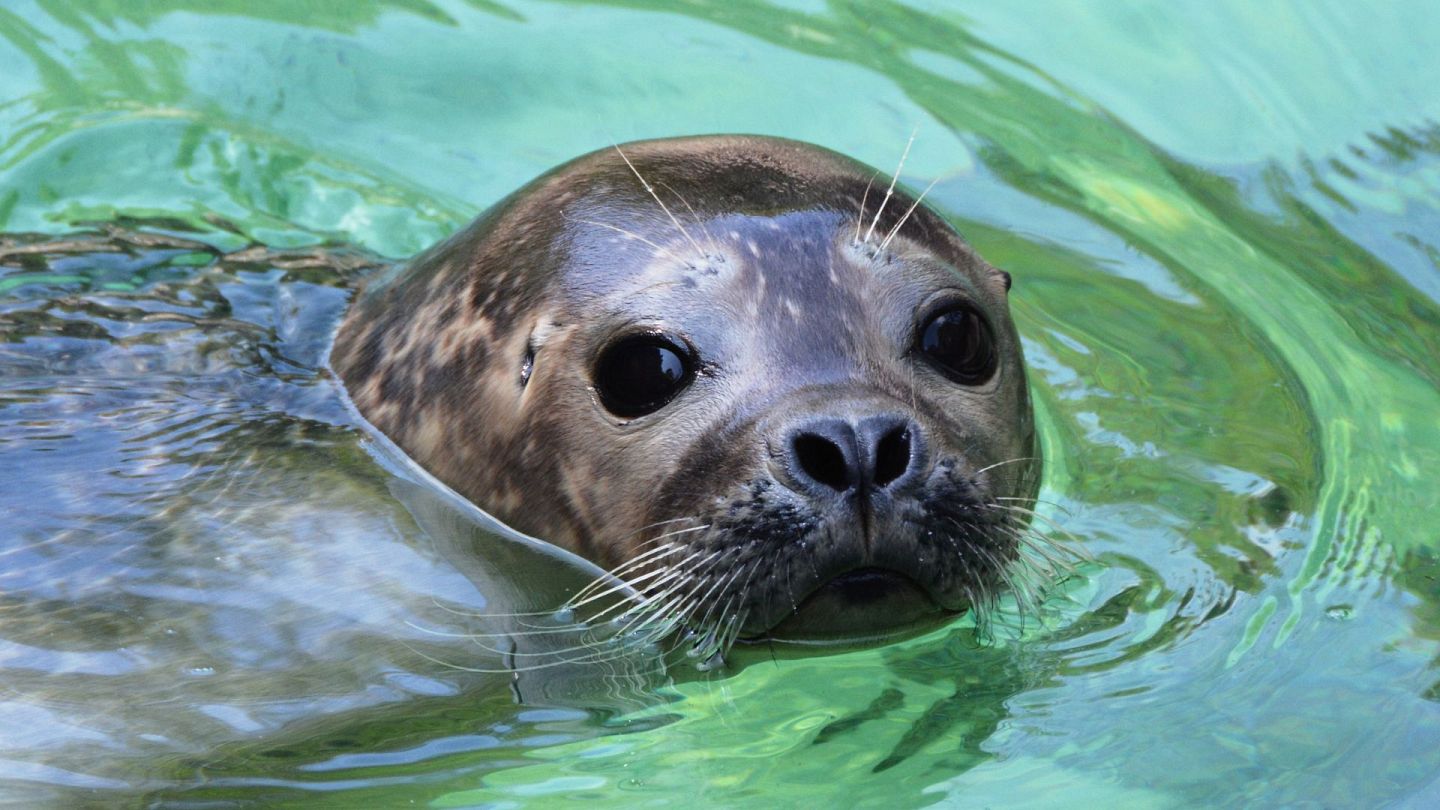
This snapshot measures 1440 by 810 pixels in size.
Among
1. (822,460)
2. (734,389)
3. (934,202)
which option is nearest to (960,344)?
(734,389)

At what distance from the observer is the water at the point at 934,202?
11.1ft

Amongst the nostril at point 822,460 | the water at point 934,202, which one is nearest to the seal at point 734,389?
the nostril at point 822,460

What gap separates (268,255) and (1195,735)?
3.10m

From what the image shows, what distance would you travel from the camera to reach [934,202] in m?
6.35

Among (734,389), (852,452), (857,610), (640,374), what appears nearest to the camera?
(852,452)

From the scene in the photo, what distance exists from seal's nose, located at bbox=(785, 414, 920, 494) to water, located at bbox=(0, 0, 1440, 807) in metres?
0.57

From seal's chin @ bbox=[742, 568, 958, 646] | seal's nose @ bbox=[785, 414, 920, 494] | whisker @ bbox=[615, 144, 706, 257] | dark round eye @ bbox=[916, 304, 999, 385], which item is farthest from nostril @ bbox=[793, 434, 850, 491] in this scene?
whisker @ bbox=[615, 144, 706, 257]

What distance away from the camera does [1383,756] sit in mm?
3432

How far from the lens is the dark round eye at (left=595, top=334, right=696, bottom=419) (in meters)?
3.58

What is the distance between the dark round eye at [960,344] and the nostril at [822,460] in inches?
21.0

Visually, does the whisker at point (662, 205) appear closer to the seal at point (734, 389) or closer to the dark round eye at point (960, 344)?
the seal at point (734, 389)

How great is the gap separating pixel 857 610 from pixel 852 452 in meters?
0.32

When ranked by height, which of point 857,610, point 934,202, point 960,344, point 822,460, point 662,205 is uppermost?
point 934,202

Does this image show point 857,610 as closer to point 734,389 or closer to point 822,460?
point 822,460
